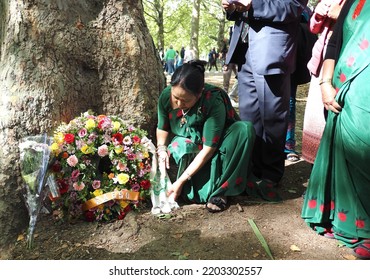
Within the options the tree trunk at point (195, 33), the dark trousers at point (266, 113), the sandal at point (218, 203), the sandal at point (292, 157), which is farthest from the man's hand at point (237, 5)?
Result: the tree trunk at point (195, 33)

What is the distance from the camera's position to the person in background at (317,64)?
2633 millimetres

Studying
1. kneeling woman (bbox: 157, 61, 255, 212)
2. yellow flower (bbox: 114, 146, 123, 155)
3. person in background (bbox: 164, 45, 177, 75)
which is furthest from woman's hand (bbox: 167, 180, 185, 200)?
person in background (bbox: 164, 45, 177, 75)

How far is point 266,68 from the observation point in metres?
2.95

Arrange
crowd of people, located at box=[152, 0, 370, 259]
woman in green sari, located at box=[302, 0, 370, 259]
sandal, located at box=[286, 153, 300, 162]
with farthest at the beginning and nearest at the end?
1. sandal, located at box=[286, 153, 300, 162]
2. crowd of people, located at box=[152, 0, 370, 259]
3. woman in green sari, located at box=[302, 0, 370, 259]

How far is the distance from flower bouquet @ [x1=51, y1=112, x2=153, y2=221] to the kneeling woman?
0.86 ft

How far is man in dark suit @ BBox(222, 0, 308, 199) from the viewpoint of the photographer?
115 inches

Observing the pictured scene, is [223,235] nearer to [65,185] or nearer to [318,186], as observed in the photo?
[318,186]

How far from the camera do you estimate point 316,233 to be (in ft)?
8.63

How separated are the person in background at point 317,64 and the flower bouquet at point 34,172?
2.01m

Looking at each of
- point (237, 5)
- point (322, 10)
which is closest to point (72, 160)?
point (237, 5)

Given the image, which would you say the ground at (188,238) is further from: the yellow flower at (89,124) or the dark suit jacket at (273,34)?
the dark suit jacket at (273,34)

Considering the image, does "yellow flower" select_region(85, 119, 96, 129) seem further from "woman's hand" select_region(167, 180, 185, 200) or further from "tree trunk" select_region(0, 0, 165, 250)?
"woman's hand" select_region(167, 180, 185, 200)

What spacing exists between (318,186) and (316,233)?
0.34 metres
